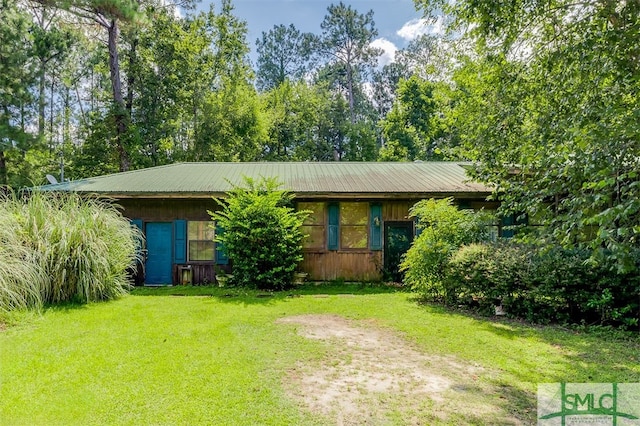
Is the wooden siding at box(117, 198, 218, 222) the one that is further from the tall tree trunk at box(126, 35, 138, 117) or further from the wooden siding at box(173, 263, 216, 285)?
the tall tree trunk at box(126, 35, 138, 117)

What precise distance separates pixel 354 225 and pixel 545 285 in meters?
4.96

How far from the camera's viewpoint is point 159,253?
9945 mm

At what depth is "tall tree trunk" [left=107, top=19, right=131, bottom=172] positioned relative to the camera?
16.5 meters

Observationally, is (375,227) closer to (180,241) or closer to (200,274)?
(200,274)

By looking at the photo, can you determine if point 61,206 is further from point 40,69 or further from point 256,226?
point 40,69

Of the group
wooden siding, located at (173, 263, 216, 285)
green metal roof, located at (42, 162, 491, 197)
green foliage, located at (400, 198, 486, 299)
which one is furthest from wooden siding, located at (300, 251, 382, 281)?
wooden siding, located at (173, 263, 216, 285)

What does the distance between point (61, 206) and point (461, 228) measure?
820cm

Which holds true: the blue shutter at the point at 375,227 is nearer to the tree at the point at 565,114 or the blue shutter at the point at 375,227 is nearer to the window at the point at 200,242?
the tree at the point at 565,114

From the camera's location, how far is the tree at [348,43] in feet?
91.3

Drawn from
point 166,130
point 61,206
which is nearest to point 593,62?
point 61,206

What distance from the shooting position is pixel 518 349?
479 cm

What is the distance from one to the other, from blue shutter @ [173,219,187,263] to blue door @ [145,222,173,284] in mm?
130

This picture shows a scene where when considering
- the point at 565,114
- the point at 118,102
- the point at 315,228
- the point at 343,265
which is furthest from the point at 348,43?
the point at 565,114

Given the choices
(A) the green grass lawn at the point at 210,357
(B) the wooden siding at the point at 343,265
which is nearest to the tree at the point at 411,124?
(B) the wooden siding at the point at 343,265
